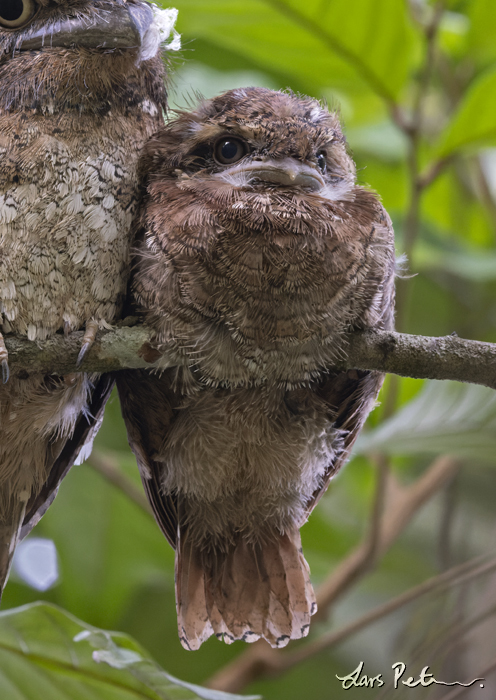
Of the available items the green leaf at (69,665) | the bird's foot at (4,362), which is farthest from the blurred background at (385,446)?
the bird's foot at (4,362)

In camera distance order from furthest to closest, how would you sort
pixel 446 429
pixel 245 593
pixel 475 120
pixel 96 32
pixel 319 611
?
pixel 319 611 < pixel 475 120 < pixel 446 429 < pixel 245 593 < pixel 96 32

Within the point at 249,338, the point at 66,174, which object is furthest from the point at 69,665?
the point at 66,174

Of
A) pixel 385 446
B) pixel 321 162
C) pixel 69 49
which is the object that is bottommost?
pixel 385 446

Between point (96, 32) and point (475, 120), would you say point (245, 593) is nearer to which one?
point (96, 32)

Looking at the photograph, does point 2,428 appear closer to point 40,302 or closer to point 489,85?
point 40,302

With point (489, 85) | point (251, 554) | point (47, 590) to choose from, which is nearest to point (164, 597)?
point (47, 590)

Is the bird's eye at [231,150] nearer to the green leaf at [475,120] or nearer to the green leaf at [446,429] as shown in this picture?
the green leaf at [446,429]
